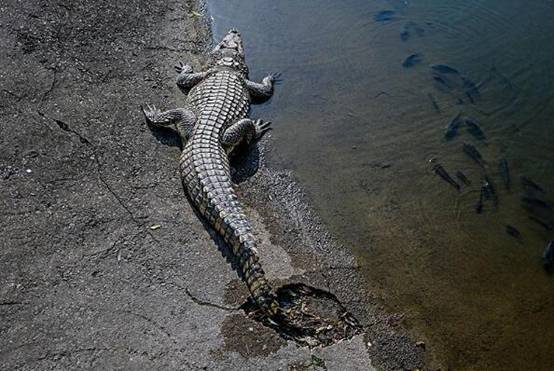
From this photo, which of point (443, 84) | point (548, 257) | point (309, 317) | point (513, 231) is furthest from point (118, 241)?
point (443, 84)

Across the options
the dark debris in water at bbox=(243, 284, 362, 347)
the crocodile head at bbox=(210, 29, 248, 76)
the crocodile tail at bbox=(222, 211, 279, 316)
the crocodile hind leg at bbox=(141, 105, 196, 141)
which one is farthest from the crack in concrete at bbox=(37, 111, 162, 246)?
the crocodile head at bbox=(210, 29, 248, 76)

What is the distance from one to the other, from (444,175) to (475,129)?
1.12 m

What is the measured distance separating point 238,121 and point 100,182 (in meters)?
1.91

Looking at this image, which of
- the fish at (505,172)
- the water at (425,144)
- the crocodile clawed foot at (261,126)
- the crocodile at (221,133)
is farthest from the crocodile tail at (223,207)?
the fish at (505,172)

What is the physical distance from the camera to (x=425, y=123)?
7.93 meters

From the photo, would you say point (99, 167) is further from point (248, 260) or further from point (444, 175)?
point (444, 175)

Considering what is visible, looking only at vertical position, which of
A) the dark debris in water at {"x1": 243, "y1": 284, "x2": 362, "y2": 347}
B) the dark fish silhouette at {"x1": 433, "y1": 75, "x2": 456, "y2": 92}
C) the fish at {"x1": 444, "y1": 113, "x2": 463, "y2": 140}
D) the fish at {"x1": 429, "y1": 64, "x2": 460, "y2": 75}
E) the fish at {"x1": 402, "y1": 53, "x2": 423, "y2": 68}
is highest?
the fish at {"x1": 429, "y1": 64, "x2": 460, "y2": 75}

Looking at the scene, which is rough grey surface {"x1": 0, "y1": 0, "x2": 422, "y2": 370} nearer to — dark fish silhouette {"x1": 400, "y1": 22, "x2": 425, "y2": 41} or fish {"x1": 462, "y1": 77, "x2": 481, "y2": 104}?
fish {"x1": 462, "y1": 77, "x2": 481, "y2": 104}

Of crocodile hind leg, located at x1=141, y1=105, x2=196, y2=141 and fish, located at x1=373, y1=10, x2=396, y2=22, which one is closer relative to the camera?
crocodile hind leg, located at x1=141, y1=105, x2=196, y2=141

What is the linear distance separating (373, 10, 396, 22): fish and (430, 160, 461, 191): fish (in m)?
3.63

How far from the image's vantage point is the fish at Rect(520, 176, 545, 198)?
7.02 m

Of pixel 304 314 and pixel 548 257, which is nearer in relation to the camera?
pixel 304 314

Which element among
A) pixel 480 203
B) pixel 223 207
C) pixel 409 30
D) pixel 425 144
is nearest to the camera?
pixel 223 207

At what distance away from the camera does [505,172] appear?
724cm
